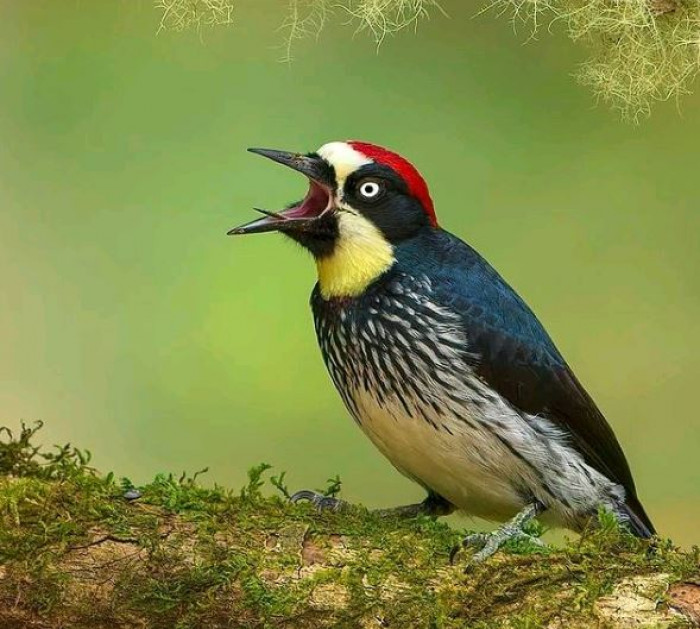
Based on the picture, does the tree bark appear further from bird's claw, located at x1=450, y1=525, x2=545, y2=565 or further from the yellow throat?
the yellow throat

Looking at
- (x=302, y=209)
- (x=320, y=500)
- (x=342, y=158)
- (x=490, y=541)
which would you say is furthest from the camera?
(x=302, y=209)

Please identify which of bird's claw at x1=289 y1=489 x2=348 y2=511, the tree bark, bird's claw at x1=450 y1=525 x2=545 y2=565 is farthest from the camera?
bird's claw at x1=289 y1=489 x2=348 y2=511

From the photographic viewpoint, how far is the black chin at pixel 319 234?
3.21m

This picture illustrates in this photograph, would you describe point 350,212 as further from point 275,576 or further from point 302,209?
Answer: point 275,576

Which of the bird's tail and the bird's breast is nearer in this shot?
the bird's breast

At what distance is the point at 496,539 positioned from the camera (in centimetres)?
277

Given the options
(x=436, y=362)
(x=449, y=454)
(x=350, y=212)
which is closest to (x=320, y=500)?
(x=449, y=454)

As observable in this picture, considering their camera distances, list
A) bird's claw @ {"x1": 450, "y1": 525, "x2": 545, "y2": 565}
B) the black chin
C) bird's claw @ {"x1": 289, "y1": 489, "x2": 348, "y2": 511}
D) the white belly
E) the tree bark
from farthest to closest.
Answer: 1. the black chin
2. the white belly
3. bird's claw @ {"x1": 289, "y1": 489, "x2": 348, "y2": 511}
4. bird's claw @ {"x1": 450, "y1": 525, "x2": 545, "y2": 565}
5. the tree bark

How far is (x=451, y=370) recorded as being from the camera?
3121 mm

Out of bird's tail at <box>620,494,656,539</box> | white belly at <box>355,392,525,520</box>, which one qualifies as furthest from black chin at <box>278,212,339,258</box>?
bird's tail at <box>620,494,656,539</box>

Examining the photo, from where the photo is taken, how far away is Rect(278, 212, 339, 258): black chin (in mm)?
3215

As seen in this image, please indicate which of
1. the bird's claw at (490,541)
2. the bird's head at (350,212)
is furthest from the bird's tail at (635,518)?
the bird's head at (350,212)

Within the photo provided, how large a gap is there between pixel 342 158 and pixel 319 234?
0.68ft

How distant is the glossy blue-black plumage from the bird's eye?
162 millimetres
